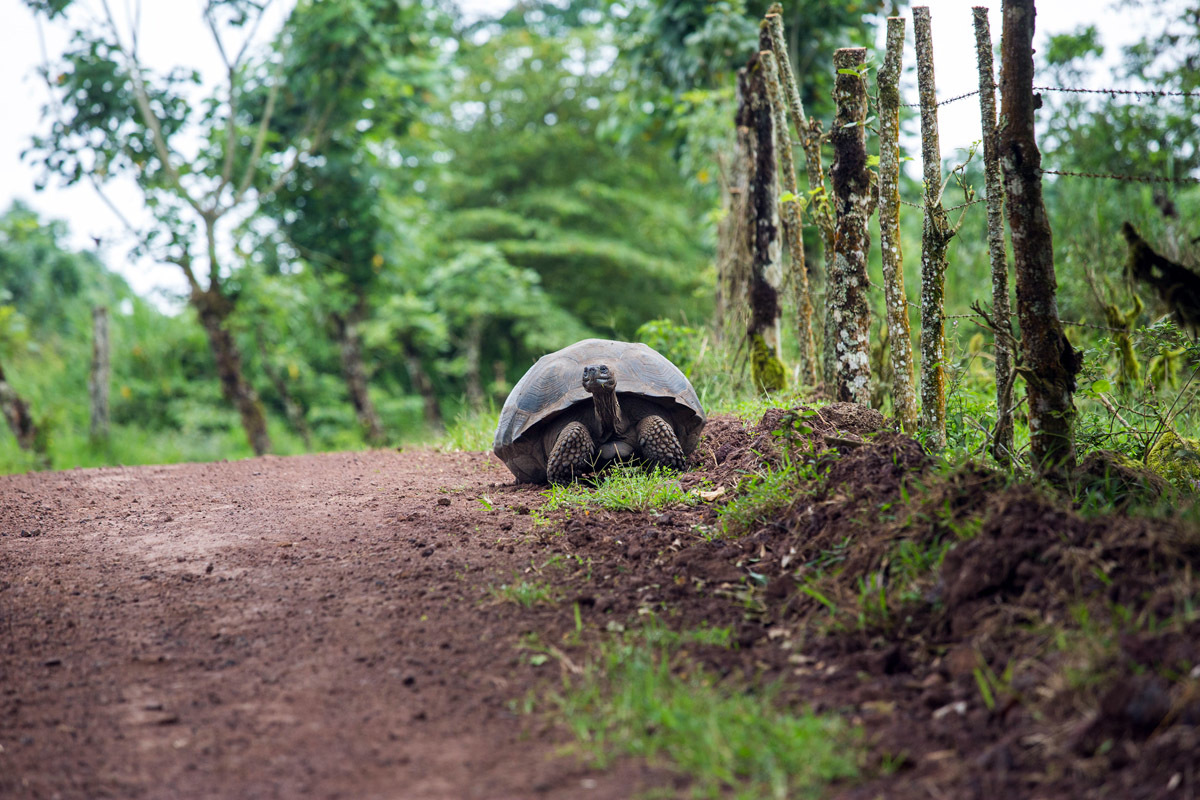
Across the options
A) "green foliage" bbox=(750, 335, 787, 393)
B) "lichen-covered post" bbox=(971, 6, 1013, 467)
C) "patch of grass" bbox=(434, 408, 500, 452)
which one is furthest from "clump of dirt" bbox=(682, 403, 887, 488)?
"patch of grass" bbox=(434, 408, 500, 452)

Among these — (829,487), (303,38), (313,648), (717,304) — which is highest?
(303,38)

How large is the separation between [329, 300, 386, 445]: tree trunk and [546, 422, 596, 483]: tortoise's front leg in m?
8.91

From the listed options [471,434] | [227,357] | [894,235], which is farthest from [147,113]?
[894,235]

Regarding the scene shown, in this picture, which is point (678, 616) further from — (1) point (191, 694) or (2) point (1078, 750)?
(1) point (191, 694)

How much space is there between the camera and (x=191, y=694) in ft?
8.93

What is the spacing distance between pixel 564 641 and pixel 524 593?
37 centimetres

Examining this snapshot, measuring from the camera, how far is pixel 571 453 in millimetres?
5051

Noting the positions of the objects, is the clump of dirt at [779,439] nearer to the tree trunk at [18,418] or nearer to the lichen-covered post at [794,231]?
the lichen-covered post at [794,231]

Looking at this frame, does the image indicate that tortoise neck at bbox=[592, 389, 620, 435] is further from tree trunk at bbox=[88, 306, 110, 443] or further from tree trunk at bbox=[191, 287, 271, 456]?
tree trunk at bbox=[88, 306, 110, 443]

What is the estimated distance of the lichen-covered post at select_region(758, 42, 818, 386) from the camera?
6.36 metres

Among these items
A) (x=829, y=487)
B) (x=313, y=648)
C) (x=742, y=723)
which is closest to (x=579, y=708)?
(x=742, y=723)

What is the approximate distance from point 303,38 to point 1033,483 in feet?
35.9

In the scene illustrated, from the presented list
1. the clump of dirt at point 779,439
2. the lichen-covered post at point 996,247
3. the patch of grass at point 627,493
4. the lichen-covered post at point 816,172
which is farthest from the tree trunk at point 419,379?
the lichen-covered post at point 996,247

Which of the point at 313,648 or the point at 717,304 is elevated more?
the point at 717,304
